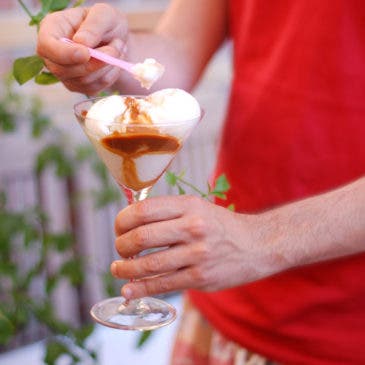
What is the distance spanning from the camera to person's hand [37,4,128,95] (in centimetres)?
80

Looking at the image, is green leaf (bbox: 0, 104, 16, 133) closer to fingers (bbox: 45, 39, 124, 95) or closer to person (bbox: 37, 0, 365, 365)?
person (bbox: 37, 0, 365, 365)

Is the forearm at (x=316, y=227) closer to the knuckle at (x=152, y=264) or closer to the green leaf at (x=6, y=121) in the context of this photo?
the knuckle at (x=152, y=264)

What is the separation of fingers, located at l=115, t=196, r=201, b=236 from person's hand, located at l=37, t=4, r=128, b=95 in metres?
0.18

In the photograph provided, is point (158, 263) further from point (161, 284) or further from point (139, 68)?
point (139, 68)

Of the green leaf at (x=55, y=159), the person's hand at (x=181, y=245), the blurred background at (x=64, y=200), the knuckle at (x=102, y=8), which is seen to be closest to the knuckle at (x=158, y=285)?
the person's hand at (x=181, y=245)

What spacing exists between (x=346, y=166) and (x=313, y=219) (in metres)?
0.24

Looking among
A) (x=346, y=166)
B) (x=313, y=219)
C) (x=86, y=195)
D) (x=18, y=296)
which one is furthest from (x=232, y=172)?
(x=86, y=195)

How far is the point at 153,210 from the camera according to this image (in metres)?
0.76

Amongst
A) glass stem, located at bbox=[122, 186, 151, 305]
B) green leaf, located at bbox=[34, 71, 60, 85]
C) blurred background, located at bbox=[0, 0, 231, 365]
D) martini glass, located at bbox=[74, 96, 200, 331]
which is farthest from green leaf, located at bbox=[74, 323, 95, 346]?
blurred background, located at bbox=[0, 0, 231, 365]

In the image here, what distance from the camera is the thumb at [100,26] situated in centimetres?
83

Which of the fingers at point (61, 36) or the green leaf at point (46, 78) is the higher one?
the fingers at point (61, 36)

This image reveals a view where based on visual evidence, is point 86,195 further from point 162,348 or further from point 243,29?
point 243,29

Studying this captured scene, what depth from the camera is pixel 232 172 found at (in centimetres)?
121

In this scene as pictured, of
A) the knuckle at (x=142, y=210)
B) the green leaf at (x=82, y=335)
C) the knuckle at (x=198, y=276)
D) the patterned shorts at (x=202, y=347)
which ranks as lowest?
the patterned shorts at (x=202, y=347)
